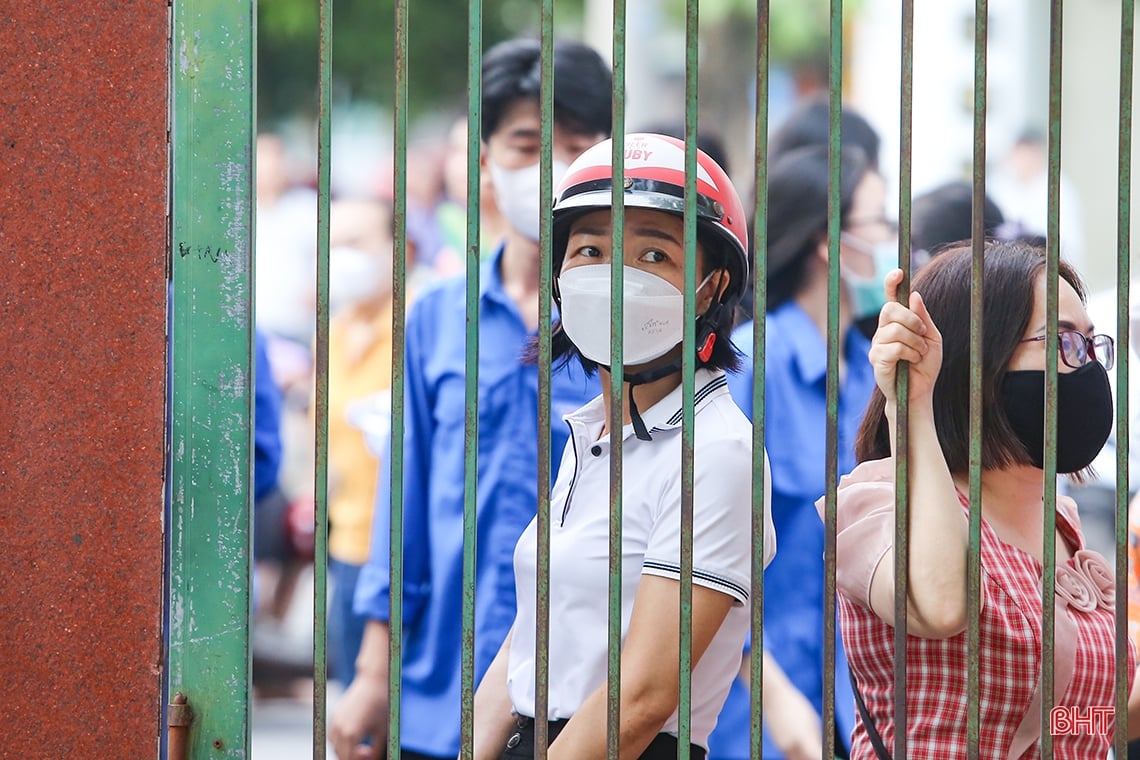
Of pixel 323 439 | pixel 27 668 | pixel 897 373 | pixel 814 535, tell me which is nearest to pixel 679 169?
pixel 897 373

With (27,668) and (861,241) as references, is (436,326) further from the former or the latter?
(27,668)

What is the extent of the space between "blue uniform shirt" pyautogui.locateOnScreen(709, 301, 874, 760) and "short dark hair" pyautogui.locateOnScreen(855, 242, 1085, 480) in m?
0.63

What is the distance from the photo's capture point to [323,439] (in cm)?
254

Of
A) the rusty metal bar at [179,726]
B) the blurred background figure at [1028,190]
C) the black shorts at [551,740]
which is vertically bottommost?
the black shorts at [551,740]

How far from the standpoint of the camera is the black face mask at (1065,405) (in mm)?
2875

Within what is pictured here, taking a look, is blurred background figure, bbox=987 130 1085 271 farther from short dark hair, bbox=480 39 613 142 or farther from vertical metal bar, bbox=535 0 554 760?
vertical metal bar, bbox=535 0 554 760

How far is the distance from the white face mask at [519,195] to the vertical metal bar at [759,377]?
1.22 m

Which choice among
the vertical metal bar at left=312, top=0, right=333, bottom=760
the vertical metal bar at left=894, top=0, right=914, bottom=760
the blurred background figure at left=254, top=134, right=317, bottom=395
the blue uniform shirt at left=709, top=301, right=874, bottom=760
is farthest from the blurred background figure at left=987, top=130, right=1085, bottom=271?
the vertical metal bar at left=312, top=0, right=333, bottom=760

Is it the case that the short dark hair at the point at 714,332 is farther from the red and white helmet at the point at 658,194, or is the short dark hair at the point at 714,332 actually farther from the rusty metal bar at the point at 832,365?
the rusty metal bar at the point at 832,365

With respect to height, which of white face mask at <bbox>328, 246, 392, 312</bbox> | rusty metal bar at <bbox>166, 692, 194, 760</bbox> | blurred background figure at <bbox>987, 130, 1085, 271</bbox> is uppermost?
blurred background figure at <bbox>987, 130, 1085, 271</bbox>

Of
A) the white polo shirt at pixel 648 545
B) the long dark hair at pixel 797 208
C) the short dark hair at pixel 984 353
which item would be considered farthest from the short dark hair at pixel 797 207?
the white polo shirt at pixel 648 545

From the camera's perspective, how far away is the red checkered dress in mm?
2715

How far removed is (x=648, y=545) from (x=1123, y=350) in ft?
3.17

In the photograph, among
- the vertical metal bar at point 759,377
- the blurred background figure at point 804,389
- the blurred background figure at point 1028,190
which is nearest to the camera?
the vertical metal bar at point 759,377
